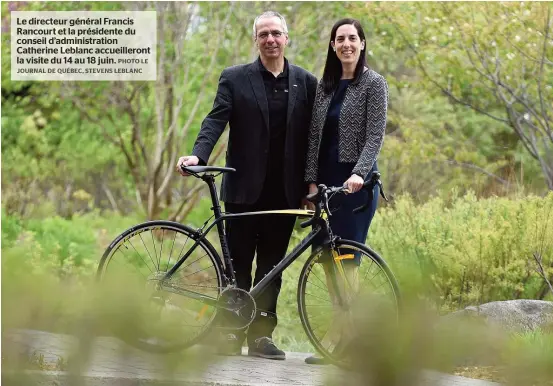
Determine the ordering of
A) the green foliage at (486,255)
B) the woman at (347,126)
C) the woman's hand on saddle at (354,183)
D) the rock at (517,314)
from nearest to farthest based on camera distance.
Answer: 1. the woman's hand on saddle at (354,183)
2. the woman at (347,126)
3. the rock at (517,314)
4. the green foliage at (486,255)

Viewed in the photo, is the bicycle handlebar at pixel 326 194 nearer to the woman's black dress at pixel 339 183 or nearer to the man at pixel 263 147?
the woman's black dress at pixel 339 183

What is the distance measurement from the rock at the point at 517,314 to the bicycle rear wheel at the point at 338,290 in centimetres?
108

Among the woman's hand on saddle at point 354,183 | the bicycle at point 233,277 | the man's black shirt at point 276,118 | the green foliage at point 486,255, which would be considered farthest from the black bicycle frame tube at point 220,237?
the green foliage at point 486,255

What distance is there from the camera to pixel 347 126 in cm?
448

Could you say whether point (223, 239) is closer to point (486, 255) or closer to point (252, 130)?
point (252, 130)

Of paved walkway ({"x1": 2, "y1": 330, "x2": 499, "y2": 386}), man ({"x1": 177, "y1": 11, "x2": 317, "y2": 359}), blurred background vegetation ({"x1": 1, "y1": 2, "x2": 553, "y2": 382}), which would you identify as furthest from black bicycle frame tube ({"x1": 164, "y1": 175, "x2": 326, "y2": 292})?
blurred background vegetation ({"x1": 1, "y1": 2, "x2": 553, "y2": 382})

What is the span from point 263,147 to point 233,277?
2.10 feet

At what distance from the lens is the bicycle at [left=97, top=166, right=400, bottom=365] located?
4.44m

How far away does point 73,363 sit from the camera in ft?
12.0

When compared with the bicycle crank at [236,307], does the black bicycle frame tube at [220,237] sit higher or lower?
higher

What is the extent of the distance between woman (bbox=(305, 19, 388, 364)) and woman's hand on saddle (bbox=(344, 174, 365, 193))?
0.07ft

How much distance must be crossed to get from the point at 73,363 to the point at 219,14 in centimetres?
806

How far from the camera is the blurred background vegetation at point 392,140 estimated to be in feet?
21.0

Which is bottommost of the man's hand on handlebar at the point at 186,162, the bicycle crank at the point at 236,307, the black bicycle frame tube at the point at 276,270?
the bicycle crank at the point at 236,307
